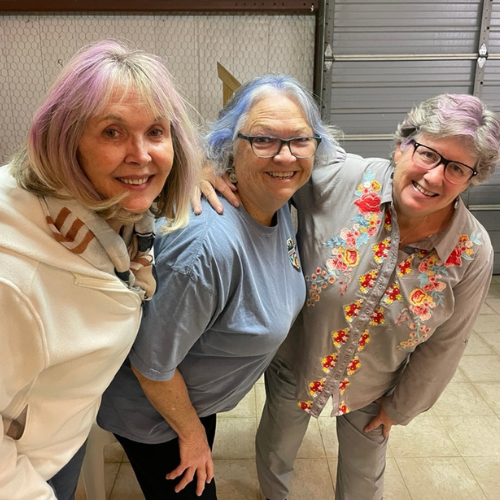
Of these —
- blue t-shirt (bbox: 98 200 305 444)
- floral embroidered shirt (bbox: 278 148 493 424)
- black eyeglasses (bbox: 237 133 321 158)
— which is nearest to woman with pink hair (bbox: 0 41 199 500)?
blue t-shirt (bbox: 98 200 305 444)

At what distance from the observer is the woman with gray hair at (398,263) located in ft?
4.02

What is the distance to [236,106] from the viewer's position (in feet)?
3.95

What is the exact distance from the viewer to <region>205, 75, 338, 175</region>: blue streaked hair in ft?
3.86

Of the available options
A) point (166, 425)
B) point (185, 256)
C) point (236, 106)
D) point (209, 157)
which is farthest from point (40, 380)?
point (236, 106)

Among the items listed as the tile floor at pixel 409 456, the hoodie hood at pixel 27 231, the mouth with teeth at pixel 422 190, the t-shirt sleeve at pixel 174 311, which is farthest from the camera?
the tile floor at pixel 409 456

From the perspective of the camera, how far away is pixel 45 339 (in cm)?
79

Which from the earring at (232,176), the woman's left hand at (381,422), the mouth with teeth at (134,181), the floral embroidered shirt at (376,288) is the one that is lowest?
the woman's left hand at (381,422)

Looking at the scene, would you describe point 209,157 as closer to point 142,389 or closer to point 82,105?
point 82,105

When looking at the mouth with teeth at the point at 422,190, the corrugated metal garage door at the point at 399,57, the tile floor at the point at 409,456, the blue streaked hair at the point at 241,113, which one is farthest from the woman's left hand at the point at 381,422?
the corrugated metal garage door at the point at 399,57

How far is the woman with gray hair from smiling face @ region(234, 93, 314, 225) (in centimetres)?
28

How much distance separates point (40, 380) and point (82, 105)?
52cm

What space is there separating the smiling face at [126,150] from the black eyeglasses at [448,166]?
0.74 metres

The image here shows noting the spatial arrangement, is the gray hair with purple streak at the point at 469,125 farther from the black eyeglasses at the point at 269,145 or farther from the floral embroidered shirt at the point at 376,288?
the black eyeglasses at the point at 269,145

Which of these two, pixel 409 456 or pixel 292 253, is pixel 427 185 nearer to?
pixel 292 253
